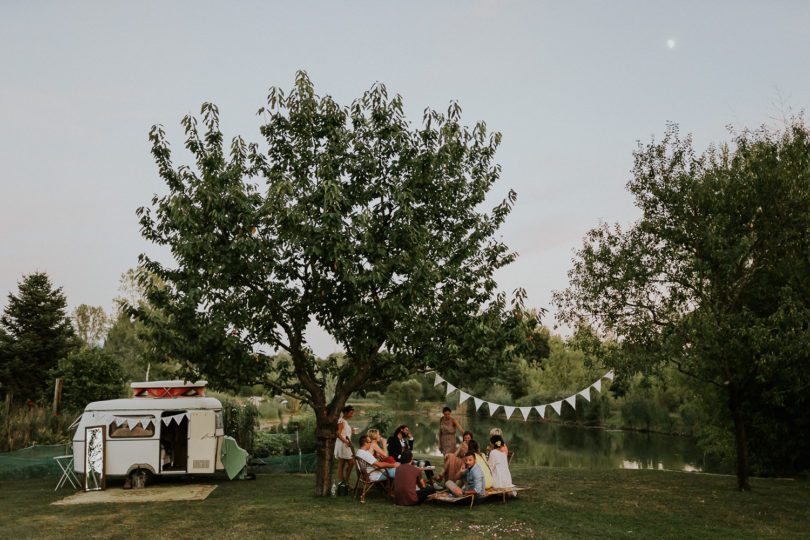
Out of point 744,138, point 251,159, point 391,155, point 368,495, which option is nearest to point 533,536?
point 368,495

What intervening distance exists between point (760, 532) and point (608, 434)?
2785 cm

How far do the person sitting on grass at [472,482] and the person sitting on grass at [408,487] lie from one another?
17.9 inches

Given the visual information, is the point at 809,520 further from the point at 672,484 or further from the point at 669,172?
the point at 669,172

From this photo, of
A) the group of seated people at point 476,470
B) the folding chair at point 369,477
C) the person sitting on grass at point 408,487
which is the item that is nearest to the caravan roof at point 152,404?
the folding chair at point 369,477

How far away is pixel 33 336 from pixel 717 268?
1266 inches

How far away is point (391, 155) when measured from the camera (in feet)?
42.1

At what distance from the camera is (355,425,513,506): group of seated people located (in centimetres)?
1162

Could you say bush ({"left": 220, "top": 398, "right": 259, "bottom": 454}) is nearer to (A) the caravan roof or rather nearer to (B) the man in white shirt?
(A) the caravan roof

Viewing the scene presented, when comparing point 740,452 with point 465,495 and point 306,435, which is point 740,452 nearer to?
point 465,495

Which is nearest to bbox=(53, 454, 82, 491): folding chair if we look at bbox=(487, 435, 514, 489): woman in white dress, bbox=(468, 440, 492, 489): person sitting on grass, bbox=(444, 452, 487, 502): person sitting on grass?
bbox=(444, 452, 487, 502): person sitting on grass

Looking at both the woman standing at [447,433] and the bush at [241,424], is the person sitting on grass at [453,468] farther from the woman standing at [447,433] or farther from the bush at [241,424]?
the bush at [241,424]

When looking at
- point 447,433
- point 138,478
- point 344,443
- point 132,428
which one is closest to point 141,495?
point 138,478

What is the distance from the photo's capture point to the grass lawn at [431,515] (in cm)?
973

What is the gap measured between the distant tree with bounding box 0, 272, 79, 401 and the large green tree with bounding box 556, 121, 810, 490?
1114 inches
